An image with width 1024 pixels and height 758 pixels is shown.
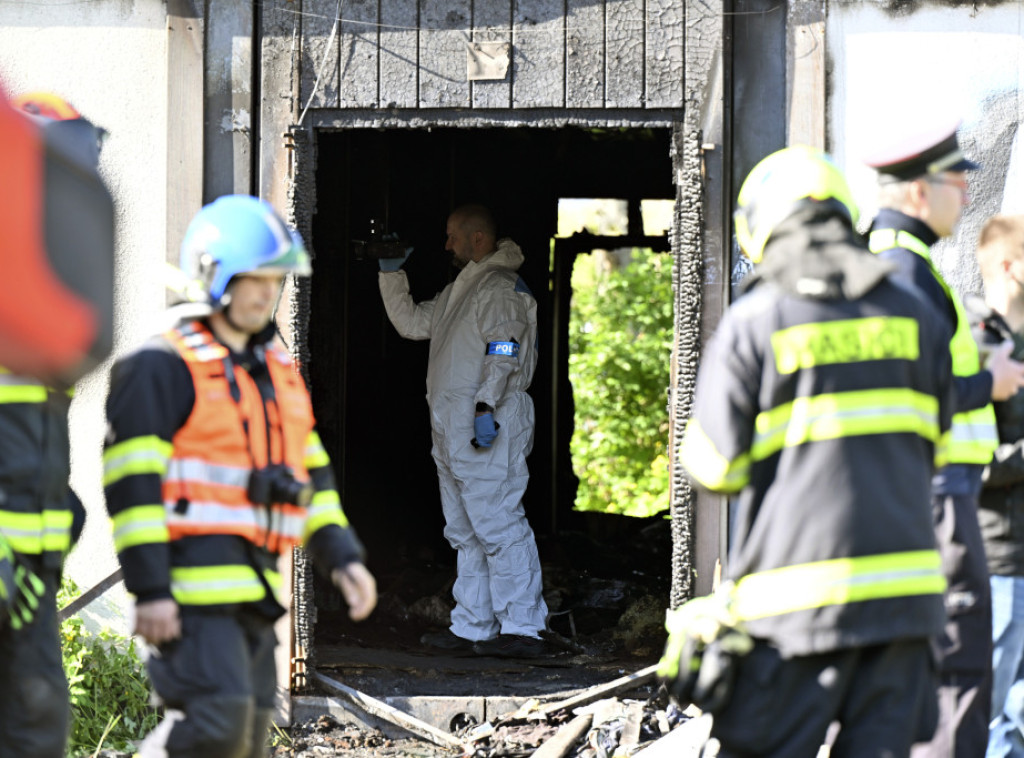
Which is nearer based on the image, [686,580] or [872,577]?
[872,577]

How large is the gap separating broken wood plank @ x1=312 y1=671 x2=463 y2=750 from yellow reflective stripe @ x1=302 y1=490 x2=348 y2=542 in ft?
6.98

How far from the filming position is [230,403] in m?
3.20

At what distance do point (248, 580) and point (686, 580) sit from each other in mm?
2541

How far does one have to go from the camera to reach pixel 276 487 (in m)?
3.23

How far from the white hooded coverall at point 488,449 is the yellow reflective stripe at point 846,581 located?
370 centimetres

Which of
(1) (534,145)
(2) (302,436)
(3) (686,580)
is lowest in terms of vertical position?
(3) (686,580)

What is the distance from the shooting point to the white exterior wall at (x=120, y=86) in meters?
5.31

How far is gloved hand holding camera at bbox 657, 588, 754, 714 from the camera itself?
293 cm

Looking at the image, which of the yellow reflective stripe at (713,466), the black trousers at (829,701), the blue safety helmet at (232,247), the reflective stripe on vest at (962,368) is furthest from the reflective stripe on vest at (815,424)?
Result: the blue safety helmet at (232,247)

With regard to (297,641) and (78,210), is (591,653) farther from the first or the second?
(78,210)

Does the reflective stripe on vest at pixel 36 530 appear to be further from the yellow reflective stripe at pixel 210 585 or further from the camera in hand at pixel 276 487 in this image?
the camera in hand at pixel 276 487

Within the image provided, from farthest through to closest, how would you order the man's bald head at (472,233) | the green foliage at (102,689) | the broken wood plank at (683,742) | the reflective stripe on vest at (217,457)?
the man's bald head at (472,233)
the green foliage at (102,689)
the broken wood plank at (683,742)
the reflective stripe on vest at (217,457)

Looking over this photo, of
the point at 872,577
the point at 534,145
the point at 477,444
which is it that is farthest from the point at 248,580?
the point at 534,145

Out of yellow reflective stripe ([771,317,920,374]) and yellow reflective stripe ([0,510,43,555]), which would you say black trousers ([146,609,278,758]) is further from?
yellow reflective stripe ([771,317,920,374])
